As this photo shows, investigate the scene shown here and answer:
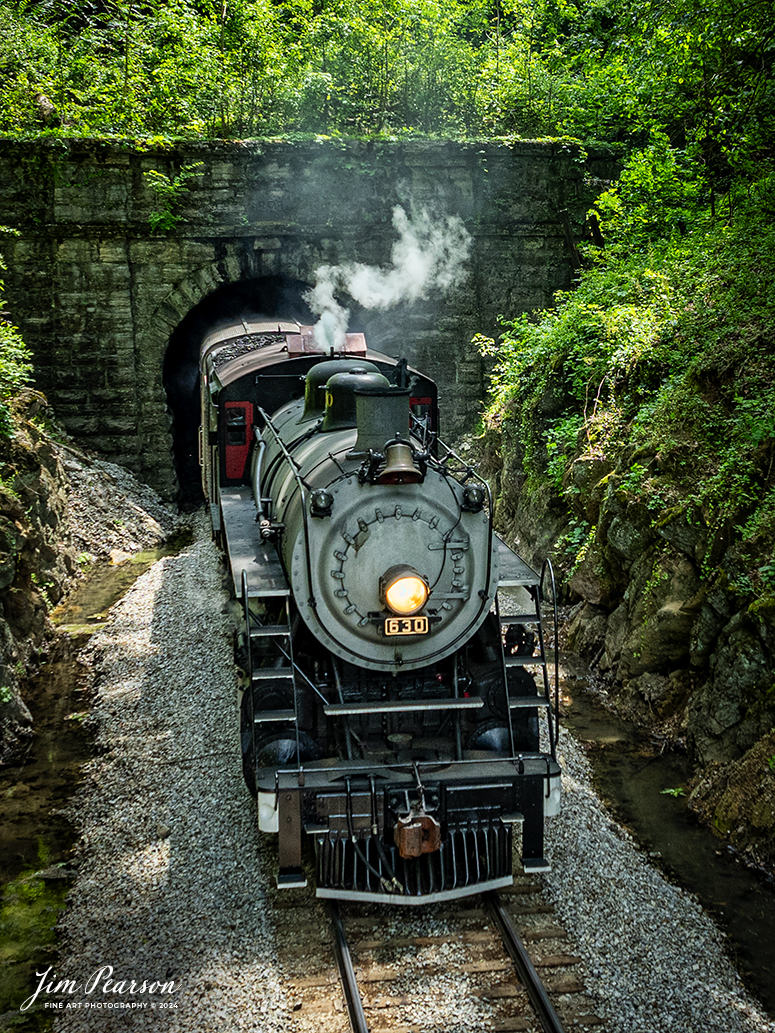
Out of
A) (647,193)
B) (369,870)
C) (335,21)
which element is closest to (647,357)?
(647,193)

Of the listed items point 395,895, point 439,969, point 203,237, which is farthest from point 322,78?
point 439,969

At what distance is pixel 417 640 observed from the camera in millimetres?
5426

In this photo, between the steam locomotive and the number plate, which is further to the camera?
the number plate

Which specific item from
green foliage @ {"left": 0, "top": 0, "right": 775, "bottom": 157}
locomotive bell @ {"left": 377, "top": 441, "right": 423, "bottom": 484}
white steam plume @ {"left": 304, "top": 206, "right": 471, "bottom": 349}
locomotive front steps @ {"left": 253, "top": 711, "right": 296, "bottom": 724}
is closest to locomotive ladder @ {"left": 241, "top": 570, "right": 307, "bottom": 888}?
locomotive front steps @ {"left": 253, "top": 711, "right": 296, "bottom": 724}

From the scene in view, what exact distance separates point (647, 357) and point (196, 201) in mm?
8902

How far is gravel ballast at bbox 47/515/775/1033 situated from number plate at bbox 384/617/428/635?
196cm

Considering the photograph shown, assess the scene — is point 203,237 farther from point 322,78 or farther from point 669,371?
point 669,371

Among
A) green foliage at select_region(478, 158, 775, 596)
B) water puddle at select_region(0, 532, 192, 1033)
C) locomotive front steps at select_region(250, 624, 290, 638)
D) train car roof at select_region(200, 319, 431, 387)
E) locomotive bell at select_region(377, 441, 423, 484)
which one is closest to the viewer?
water puddle at select_region(0, 532, 192, 1033)

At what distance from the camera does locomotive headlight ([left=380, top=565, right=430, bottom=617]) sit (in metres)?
5.14

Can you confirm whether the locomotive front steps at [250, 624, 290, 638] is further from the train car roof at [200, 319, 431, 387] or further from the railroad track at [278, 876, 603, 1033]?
the train car roof at [200, 319, 431, 387]

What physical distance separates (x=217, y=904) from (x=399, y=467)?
10.2 ft

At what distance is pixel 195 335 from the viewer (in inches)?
638

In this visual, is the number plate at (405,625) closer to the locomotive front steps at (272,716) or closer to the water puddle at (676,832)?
the locomotive front steps at (272,716)

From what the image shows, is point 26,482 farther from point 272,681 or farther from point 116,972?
point 116,972
